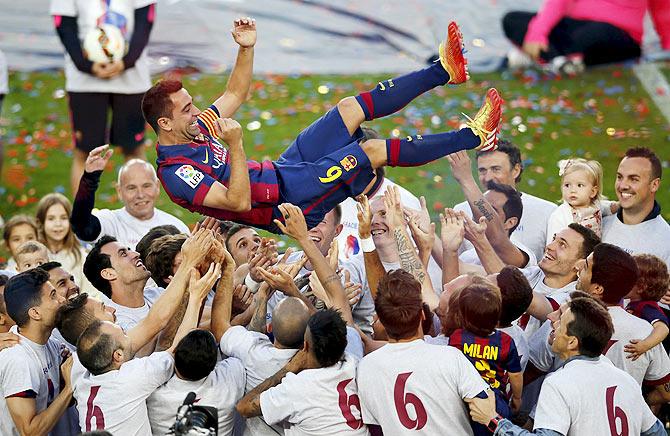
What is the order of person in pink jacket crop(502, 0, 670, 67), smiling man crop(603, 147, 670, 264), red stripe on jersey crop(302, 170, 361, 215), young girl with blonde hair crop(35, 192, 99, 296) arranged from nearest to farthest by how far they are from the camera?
1. red stripe on jersey crop(302, 170, 361, 215)
2. smiling man crop(603, 147, 670, 264)
3. young girl with blonde hair crop(35, 192, 99, 296)
4. person in pink jacket crop(502, 0, 670, 67)

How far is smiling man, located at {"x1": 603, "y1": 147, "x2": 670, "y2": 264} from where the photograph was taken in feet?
23.4

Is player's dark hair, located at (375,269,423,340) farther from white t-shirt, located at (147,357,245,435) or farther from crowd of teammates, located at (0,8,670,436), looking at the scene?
white t-shirt, located at (147,357,245,435)

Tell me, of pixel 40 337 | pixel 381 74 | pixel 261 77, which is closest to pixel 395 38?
pixel 381 74

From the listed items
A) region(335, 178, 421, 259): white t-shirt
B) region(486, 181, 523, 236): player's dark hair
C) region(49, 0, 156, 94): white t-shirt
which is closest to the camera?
region(486, 181, 523, 236): player's dark hair

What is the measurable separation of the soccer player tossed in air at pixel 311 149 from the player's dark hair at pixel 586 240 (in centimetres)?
70

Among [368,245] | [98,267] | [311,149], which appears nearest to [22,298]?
[98,267]

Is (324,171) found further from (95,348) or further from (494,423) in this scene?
(494,423)

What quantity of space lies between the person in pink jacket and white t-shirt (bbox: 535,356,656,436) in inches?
329

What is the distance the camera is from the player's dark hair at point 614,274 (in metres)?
5.72

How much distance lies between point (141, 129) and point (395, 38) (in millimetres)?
4505

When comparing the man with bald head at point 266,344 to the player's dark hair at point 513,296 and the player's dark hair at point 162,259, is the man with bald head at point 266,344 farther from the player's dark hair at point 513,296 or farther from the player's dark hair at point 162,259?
the player's dark hair at point 513,296

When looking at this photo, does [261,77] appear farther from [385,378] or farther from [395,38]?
[385,378]

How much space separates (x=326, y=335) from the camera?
521 centimetres

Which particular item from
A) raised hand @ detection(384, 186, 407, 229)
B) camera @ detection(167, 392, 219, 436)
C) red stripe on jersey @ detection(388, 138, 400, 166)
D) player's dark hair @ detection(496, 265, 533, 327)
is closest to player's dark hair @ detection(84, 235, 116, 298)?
camera @ detection(167, 392, 219, 436)
